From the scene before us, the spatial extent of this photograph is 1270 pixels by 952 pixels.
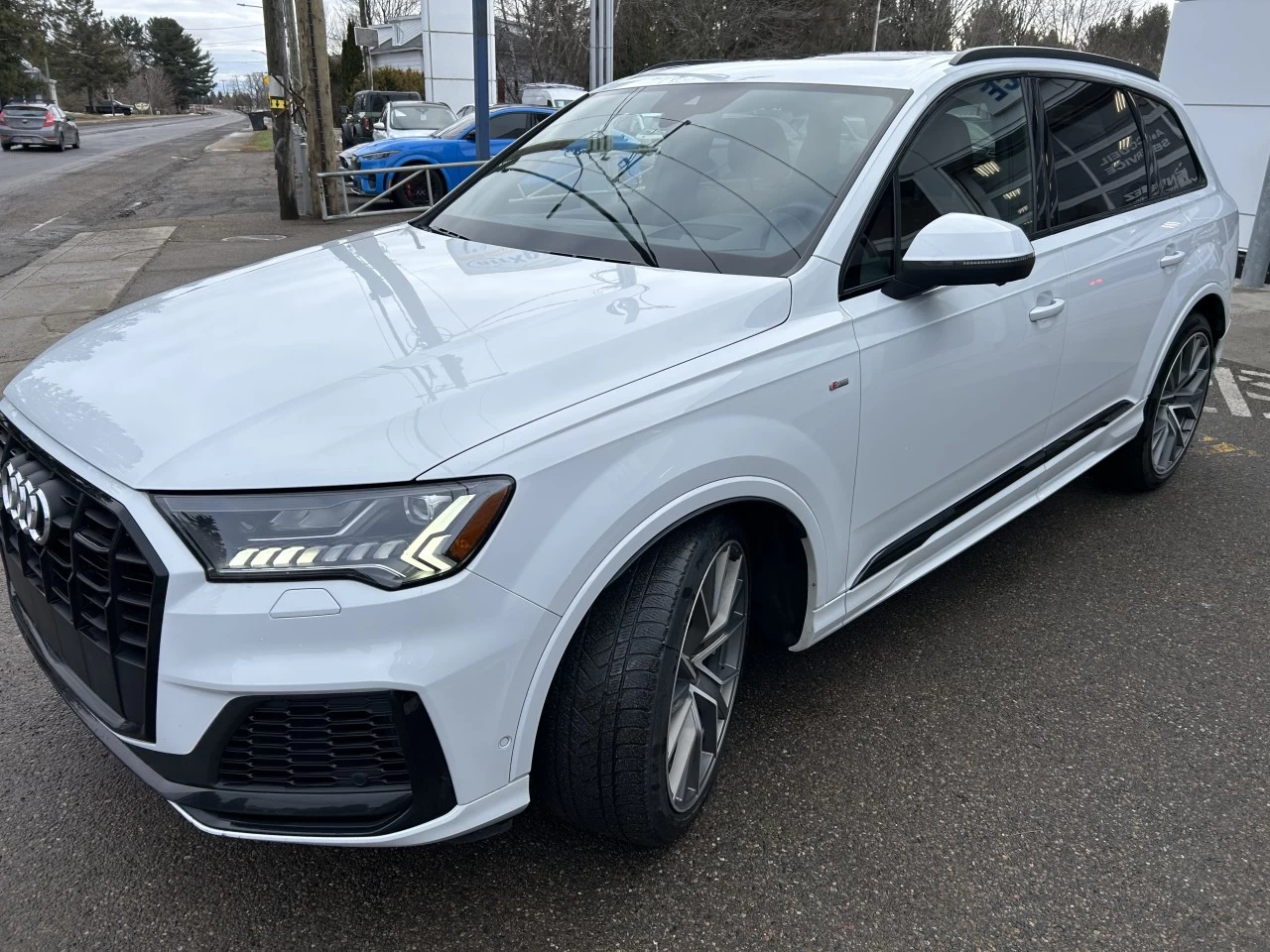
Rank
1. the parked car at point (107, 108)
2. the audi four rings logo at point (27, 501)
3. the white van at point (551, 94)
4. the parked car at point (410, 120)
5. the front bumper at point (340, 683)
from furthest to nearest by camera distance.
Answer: the parked car at point (107, 108) < the white van at point (551, 94) < the parked car at point (410, 120) < the audi four rings logo at point (27, 501) < the front bumper at point (340, 683)

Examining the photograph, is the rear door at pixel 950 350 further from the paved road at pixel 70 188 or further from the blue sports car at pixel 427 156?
the blue sports car at pixel 427 156

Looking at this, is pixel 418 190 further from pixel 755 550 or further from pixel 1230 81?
pixel 755 550

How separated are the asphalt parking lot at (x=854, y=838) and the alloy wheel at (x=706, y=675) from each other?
205 mm

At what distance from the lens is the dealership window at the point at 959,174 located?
266 cm

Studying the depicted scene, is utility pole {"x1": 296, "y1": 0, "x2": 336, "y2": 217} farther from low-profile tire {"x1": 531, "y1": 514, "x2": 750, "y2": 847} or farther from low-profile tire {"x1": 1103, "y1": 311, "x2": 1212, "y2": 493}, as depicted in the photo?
low-profile tire {"x1": 531, "y1": 514, "x2": 750, "y2": 847}

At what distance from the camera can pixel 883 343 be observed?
8.38 feet

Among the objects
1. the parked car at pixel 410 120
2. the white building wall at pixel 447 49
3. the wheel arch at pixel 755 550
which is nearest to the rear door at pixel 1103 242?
the wheel arch at pixel 755 550

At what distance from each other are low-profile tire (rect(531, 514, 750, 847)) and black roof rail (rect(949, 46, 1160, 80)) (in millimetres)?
1788

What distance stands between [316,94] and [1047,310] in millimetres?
13118

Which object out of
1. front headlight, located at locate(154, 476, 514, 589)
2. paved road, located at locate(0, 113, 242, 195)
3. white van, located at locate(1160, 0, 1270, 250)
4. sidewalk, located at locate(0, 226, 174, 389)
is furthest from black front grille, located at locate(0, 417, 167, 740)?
paved road, located at locate(0, 113, 242, 195)

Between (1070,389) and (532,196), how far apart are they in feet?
6.35

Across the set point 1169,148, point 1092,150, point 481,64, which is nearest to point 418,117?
point 481,64

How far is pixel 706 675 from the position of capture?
7.75 ft

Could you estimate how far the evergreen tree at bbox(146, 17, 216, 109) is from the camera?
12938 cm
